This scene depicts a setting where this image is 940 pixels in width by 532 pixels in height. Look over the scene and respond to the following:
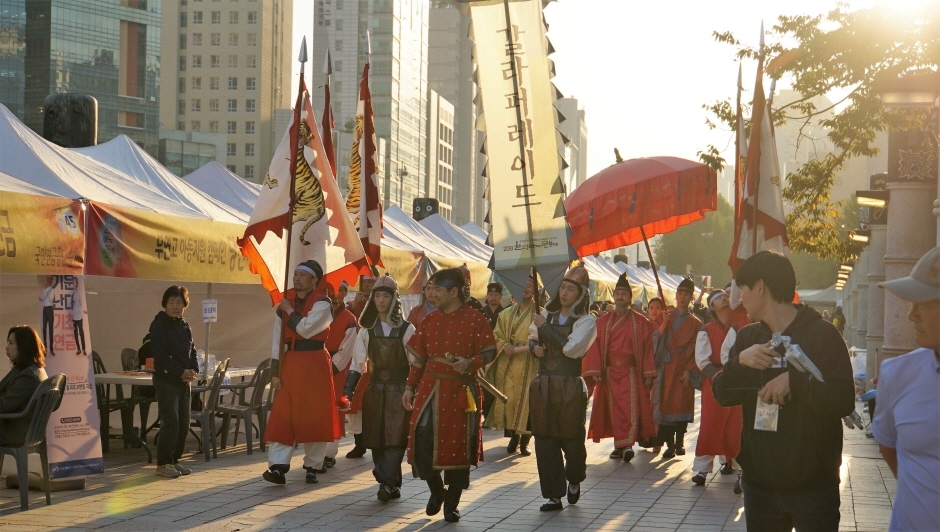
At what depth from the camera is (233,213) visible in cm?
1414

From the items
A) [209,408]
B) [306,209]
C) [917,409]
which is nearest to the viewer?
[917,409]

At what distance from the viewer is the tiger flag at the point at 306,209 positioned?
36.1 feet

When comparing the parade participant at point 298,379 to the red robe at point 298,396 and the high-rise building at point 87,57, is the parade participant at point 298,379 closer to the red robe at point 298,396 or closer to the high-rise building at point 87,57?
the red robe at point 298,396

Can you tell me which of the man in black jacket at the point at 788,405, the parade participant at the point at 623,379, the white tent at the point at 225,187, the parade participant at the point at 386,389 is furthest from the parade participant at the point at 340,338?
the man in black jacket at the point at 788,405

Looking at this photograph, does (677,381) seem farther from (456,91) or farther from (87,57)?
(456,91)

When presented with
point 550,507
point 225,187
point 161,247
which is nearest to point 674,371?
point 550,507

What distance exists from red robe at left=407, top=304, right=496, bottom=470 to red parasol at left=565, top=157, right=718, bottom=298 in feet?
15.4

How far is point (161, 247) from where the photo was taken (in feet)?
35.7

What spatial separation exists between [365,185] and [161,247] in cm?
334

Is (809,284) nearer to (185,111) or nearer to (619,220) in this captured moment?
(185,111)

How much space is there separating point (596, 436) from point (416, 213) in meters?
23.1

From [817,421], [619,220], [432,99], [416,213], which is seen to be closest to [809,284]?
[432,99]

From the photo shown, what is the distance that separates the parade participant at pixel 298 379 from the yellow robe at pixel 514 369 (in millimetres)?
3308

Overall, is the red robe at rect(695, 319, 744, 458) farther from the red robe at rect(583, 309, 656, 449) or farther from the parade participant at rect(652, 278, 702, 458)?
→ the parade participant at rect(652, 278, 702, 458)
